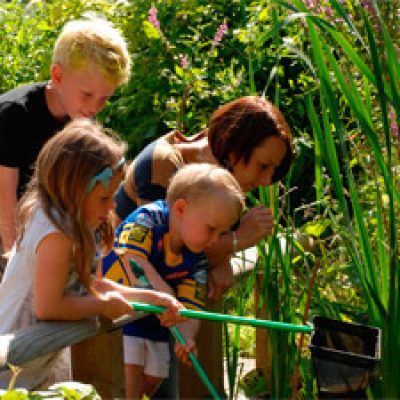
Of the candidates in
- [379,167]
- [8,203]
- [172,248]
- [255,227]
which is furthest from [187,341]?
[8,203]

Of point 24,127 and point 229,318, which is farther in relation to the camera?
point 24,127

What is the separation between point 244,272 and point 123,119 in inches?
105

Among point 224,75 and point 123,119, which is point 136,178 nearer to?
point 224,75

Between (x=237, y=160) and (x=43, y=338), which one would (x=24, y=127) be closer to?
(x=237, y=160)

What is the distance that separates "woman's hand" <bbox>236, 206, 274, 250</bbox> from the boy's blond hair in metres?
0.68

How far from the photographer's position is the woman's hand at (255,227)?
279 centimetres

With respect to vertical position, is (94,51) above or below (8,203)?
above

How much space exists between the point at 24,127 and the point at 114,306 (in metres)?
1.16

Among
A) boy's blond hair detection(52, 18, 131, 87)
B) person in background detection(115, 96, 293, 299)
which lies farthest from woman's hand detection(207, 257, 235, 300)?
boy's blond hair detection(52, 18, 131, 87)

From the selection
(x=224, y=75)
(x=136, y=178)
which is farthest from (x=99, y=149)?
A: (x=224, y=75)

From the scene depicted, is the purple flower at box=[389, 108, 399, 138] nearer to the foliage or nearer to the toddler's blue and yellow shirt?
the toddler's blue and yellow shirt

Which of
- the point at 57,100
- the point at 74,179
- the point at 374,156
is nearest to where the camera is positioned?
the point at 74,179

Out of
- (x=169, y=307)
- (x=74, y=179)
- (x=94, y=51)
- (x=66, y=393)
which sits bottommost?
(x=66, y=393)

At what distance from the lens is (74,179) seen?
7.18ft
